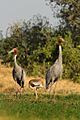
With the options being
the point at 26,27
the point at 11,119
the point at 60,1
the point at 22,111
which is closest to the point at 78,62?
the point at 60,1

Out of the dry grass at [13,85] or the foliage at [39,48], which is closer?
the dry grass at [13,85]

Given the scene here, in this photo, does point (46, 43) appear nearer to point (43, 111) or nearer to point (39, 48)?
point (39, 48)

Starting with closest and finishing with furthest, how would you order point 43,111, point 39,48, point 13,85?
point 43,111, point 13,85, point 39,48

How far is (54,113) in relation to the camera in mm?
12523

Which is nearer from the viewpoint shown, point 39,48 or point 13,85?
point 13,85

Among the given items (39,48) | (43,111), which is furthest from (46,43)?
(43,111)

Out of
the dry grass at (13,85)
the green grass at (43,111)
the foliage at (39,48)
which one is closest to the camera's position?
the green grass at (43,111)

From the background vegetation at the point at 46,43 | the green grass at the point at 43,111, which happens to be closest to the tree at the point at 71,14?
the background vegetation at the point at 46,43

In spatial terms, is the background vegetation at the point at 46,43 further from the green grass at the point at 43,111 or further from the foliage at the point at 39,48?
the green grass at the point at 43,111

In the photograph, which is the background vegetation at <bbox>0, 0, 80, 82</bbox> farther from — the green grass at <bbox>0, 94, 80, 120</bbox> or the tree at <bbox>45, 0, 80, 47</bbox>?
the green grass at <bbox>0, 94, 80, 120</bbox>

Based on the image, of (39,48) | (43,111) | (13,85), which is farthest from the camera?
(39,48)

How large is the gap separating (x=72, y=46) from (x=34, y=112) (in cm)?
2459

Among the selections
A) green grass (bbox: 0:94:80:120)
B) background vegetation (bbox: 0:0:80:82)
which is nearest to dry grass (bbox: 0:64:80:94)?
background vegetation (bbox: 0:0:80:82)

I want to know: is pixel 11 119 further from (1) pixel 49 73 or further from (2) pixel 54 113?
(1) pixel 49 73
